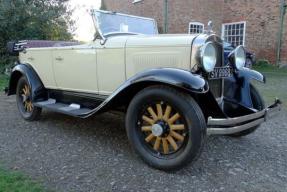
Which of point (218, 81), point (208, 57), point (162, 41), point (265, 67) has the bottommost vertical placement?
point (265, 67)

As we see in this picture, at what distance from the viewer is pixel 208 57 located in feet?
10.8

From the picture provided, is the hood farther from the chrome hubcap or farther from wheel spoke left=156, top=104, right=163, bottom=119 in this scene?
the chrome hubcap

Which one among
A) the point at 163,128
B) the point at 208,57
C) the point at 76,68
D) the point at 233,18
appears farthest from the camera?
the point at 233,18

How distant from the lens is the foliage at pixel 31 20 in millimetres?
10227

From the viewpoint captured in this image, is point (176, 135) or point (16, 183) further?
point (176, 135)

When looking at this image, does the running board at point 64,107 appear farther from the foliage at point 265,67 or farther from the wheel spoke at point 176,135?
the foliage at point 265,67

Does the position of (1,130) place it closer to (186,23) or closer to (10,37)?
(10,37)

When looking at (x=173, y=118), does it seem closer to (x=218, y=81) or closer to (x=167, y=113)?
(x=167, y=113)

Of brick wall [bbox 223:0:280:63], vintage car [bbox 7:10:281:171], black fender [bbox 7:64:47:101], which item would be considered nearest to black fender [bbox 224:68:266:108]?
vintage car [bbox 7:10:281:171]

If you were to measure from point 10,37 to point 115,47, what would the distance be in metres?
8.17

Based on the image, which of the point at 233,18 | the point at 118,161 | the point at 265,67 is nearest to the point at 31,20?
the point at 118,161

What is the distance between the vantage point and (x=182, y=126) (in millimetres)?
3066

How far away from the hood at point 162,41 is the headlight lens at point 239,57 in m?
0.78

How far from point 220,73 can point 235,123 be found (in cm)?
72
